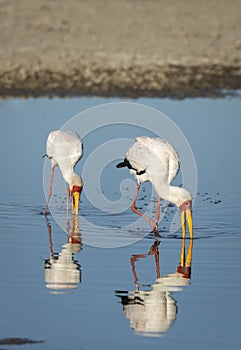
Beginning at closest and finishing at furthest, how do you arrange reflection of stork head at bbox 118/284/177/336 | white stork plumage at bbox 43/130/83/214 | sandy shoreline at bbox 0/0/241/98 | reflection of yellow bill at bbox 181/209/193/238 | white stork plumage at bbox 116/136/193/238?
reflection of stork head at bbox 118/284/177/336
reflection of yellow bill at bbox 181/209/193/238
white stork plumage at bbox 116/136/193/238
white stork plumage at bbox 43/130/83/214
sandy shoreline at bbox 0/0/241/98

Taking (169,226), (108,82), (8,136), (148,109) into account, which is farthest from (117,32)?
(169,226)

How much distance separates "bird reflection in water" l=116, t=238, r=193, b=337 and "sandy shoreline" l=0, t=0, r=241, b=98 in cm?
1241

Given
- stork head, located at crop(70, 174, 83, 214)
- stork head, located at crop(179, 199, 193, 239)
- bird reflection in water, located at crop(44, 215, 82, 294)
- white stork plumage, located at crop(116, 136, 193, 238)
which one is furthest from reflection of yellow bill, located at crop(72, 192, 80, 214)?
stork head, located at crop(179, 199, 193, 239)

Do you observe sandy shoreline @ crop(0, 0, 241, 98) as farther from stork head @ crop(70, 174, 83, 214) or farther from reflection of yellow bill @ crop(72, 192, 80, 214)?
reflection of yellow bill @ crop(72, 192, 80, 214)

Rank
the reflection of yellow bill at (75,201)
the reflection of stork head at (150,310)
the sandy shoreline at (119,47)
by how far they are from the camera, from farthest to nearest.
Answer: the sandy shoreline at (119,47)
the reflection of yellow bill at (75,201)
the reflection of stork head at (150,310)

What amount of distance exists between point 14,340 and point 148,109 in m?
12.0

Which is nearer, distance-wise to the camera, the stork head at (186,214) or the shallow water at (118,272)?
the shallow water at (118,272)

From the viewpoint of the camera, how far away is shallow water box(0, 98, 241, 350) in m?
6.90

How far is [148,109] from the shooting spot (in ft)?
59.9

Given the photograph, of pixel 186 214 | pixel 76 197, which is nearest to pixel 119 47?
pixel 76 197

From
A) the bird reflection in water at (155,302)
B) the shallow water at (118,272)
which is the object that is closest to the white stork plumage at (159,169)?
the shallow water at (118,272)

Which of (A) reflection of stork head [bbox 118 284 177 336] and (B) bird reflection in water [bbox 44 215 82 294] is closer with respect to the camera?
(A) reflection of stork head [bbox 118 284 177 336]

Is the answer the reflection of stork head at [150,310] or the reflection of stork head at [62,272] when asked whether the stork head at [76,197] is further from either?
the reflection of stork head at [150,310]

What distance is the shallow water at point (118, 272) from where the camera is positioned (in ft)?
22.6
